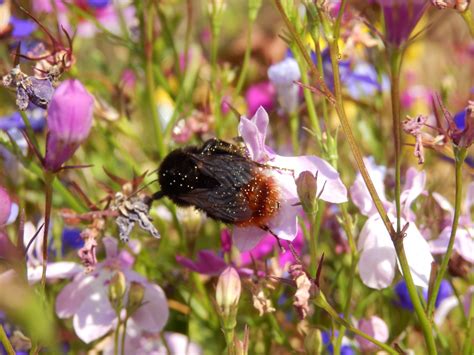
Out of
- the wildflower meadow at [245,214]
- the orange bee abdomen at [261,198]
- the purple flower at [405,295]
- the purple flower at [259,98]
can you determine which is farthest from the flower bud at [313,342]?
the purple flower at [259,98]

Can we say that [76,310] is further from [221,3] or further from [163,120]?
[163,120]

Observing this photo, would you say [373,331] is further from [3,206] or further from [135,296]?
[3,206]

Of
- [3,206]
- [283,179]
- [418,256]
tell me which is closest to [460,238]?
[418,256]

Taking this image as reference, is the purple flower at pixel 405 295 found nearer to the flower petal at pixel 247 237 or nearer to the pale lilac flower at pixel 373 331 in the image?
the pale lilac flower at pixel 373 331

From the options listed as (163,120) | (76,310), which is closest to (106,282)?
(76,310)

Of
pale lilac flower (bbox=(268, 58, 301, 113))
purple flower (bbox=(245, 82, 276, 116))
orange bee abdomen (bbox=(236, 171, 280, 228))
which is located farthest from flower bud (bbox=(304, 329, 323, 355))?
purple flower (bbox=(245, 82, 276, 116))

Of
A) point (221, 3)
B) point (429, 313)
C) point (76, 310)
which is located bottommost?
point (76, 310)

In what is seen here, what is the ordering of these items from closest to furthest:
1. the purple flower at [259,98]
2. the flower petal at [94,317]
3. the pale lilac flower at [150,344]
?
the flower petal at [94,317] < the pale lilac flower at [150,344] < the purple flower at [259,98]
